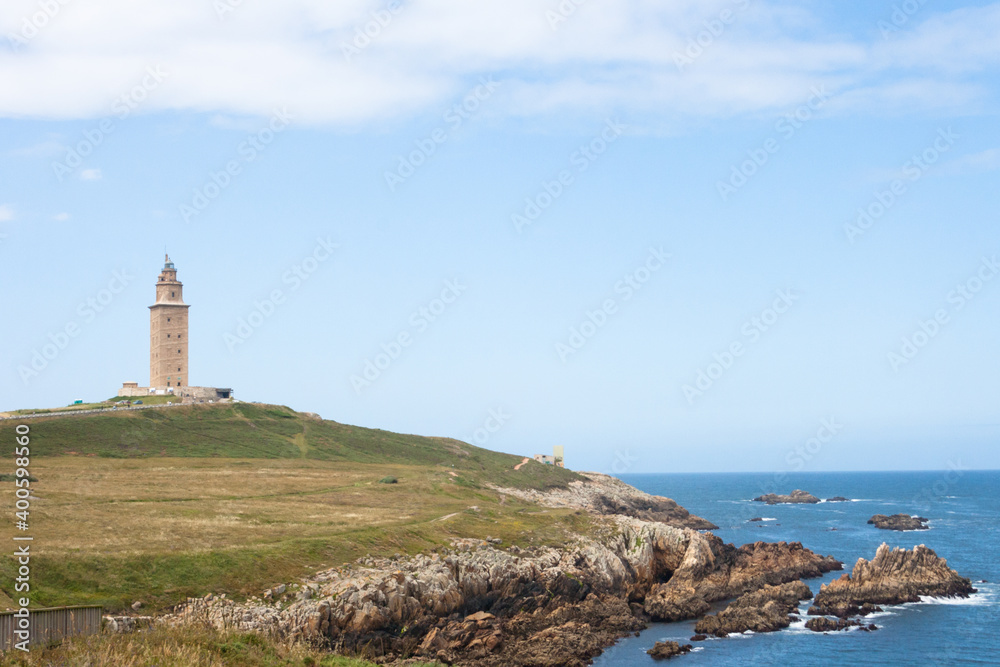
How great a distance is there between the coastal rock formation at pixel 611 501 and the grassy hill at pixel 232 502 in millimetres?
4804

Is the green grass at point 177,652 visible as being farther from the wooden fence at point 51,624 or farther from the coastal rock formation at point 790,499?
the coastal rock formation at point 790,499

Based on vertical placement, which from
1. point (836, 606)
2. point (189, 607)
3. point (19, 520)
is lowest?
point (836, 606)

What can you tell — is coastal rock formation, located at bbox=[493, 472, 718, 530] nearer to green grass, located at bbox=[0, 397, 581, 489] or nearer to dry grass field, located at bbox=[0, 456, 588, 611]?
green grass, located at bbox=[0, 397, 581, 489]

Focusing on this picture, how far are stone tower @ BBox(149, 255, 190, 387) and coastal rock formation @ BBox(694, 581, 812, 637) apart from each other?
277 ft

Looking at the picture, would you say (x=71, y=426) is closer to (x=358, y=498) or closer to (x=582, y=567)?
(x=358, y=498)

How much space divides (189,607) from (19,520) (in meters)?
16.2

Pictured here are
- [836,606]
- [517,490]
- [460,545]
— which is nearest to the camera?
[460,545]

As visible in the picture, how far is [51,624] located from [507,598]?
33.2 metres

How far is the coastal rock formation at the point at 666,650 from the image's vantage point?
50944mm

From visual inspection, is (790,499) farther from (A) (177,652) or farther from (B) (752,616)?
(A) (177,652)

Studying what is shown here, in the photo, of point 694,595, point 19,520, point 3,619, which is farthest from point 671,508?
point 3,619

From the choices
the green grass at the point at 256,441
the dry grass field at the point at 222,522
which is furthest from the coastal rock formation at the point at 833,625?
the green grass at the point at 256,441

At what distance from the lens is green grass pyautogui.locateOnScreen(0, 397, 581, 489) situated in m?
90.4

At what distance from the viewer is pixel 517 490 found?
4023 inches
